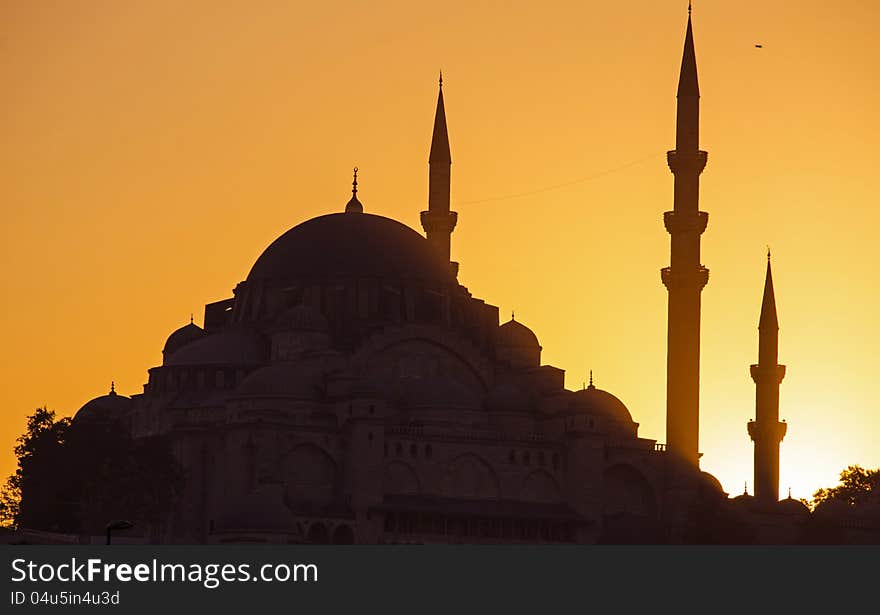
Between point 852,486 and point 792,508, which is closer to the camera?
point 792,508

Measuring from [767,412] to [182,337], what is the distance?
775 inches

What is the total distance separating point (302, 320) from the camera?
112 meters

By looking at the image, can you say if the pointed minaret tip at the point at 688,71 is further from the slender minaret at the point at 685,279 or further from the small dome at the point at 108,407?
the small dome at the point at 108,407

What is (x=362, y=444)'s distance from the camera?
105188 millimetres

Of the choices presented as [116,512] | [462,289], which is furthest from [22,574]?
[462,289]

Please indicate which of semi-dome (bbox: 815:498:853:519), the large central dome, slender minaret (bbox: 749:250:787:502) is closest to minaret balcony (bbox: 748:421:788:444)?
slender minaret (bbox: 749:250:787:502)

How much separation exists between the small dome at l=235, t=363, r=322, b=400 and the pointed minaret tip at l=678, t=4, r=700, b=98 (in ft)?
48.3

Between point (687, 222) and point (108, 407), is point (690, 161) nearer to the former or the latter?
point (687, 222)

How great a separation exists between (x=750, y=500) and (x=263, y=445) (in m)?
16.3

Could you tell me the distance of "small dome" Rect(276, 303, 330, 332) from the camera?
111500 mm

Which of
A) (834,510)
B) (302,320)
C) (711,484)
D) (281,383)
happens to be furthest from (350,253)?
(834,510)

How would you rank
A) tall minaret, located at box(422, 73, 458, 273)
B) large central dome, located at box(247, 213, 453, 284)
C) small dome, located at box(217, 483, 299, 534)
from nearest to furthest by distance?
1. small dome, located at box(217, 483, 299, 534)
2. large central dome, located at box(247, 213, 453, 284)
3. tall minaret, located at box(422, 73, 458, 273)

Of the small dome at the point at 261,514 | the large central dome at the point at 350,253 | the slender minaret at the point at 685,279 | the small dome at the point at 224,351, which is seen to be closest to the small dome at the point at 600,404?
the slender minaret at the point at 685,279

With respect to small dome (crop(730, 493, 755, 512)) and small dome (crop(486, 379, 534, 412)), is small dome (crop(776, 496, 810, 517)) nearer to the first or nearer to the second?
small dome (crop(730, 493, 755, 512))
